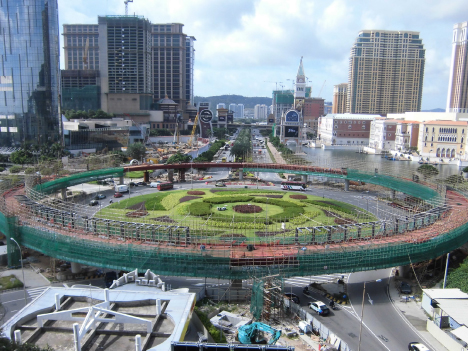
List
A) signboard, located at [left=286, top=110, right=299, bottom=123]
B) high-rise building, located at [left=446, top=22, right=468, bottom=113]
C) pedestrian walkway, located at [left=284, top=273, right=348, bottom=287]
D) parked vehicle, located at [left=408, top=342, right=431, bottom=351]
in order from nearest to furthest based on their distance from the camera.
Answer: parked vehicle, located at [left=408, top=342, right=431, bottom=351] → pedestrian walkway, located at [left=284, top=273, right=348, bottom=287] → signboard, located at [left=286, top=110, right=299, bottom=123] → high-rise building, located at [left=446, top=22, right=468, bottom=113]

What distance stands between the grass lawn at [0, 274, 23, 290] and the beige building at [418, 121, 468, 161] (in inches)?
3336

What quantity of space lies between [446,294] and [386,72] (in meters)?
127

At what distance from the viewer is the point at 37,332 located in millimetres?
12828

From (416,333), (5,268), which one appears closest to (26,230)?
(5,268)

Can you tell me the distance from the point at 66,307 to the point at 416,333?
1565cm

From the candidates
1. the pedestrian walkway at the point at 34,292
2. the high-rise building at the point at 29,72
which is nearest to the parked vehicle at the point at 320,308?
the pedestrian walkway at the point at 34,292

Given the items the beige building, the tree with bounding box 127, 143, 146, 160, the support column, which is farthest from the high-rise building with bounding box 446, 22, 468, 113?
the support column

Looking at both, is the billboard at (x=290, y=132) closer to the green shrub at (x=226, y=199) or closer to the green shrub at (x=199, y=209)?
the green shrub at (x=226, y=199)

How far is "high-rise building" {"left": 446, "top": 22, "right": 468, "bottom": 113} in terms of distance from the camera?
356 feet

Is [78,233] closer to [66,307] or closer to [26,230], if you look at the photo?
[26,230]

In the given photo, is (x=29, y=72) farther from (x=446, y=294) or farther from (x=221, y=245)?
(x=446, y=294)

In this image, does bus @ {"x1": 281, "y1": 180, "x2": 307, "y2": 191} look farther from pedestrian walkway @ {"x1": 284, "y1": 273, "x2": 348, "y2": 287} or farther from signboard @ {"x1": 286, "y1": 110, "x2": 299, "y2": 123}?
signboard @ {"x1": 286, "y1": 110, "x2": 299, "y2": 123}

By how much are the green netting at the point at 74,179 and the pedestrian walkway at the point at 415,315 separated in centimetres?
3077

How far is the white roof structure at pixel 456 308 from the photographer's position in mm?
Result: 18078
